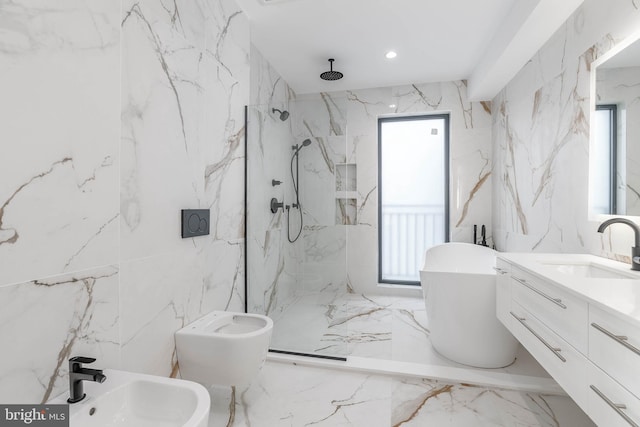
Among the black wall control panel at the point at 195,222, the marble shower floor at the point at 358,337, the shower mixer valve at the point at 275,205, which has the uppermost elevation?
the shower mixer valve at the point at 275,205

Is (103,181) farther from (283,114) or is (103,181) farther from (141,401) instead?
(283,114)

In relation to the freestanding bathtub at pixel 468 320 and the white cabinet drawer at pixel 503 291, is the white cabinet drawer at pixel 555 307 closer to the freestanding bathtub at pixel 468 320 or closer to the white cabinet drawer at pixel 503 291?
the white cabinet drawer at pixel 503 291

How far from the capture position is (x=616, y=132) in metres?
1.57

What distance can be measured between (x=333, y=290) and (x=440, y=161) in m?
2.21

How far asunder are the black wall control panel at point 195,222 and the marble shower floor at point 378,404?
977 millimetres

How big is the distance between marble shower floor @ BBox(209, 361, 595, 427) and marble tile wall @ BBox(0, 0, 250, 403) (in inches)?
20.4

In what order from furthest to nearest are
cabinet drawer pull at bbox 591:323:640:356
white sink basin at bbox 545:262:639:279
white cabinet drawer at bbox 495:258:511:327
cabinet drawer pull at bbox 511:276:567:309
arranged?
1. white cabinet drawer at bbox 495:258:511:327
2. white sink basin at bbox 545:262:639:279
3. cabinet drawer pull at bbox 511:276:567:309
4. cabinet drawer pull at bbox 591:323:640:356

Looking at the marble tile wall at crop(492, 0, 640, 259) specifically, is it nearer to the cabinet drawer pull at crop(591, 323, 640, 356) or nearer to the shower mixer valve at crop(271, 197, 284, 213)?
the cabinet drawer pull at crop(591, 323, 640, 356)

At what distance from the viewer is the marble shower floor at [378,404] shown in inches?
61.4

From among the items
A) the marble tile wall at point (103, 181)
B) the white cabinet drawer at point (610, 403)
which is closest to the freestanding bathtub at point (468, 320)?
the white cabinet drawer at point (610, 403)

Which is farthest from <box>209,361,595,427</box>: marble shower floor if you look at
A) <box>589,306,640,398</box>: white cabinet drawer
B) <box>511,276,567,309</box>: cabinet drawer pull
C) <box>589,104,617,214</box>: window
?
<box>589,104,617,214</box>: window

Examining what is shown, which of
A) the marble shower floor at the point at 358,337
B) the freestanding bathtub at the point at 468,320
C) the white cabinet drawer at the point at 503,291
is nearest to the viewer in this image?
the white cabinet drawer at the point at 503,291

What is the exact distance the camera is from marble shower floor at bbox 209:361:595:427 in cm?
156

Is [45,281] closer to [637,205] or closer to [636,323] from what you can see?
[636,323]
